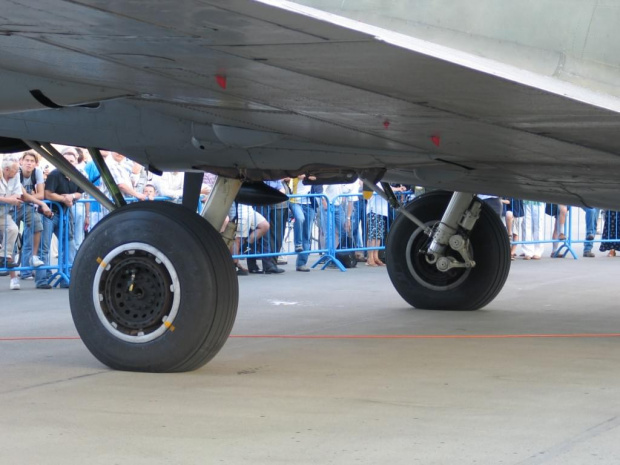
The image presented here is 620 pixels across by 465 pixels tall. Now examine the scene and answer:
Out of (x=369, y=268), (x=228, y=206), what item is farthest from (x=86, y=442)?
(x=369, y=268)

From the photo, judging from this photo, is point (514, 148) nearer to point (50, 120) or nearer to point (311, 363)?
point (311, 363)

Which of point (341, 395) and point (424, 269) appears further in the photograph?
point (424, 269)

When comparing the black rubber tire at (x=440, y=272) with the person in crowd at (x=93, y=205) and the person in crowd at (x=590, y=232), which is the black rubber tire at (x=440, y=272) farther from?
the person in crowd at (x=590, y=232)

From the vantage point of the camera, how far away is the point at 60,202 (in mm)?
12359

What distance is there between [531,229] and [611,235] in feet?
4.73

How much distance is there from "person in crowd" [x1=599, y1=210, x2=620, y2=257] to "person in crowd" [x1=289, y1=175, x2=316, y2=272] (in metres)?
5.52

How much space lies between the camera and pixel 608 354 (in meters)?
6.04

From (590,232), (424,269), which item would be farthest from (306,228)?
(424,269)

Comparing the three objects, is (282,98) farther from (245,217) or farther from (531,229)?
(531,229)

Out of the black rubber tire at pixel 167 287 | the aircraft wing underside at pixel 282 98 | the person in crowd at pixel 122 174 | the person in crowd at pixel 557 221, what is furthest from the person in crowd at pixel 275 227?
the black rubber tire at pixel 167 287

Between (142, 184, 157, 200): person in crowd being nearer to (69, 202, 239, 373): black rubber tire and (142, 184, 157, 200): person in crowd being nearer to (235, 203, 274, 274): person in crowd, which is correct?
(235, 203, 274, 274): person in crowd

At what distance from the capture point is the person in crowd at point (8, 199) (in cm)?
1216

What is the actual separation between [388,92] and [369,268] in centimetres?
1049

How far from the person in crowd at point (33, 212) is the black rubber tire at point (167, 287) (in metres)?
6.81
